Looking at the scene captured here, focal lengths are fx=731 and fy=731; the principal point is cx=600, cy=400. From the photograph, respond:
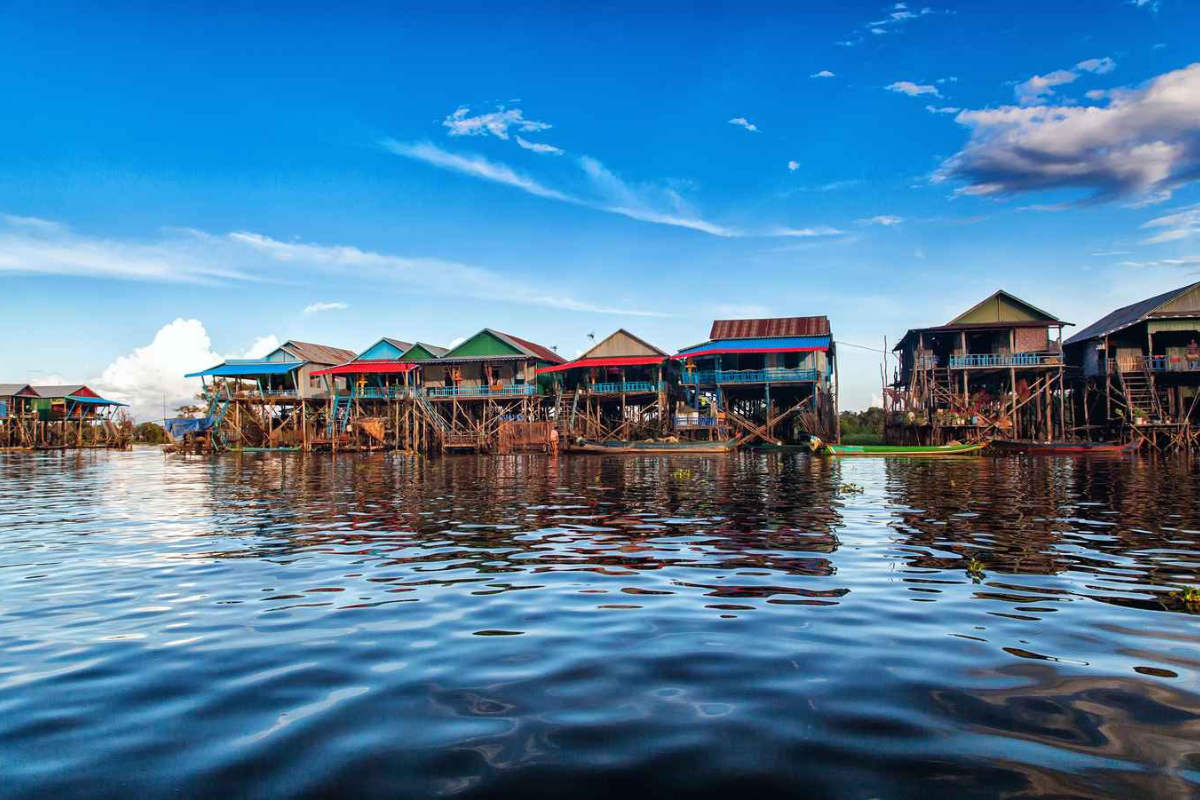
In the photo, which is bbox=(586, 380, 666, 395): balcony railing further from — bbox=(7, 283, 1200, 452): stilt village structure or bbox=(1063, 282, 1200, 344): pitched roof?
bbox=(1063, 282, 1200, 344): pitched roof

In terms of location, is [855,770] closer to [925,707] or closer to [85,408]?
[925,707]

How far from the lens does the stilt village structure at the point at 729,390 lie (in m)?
39.9

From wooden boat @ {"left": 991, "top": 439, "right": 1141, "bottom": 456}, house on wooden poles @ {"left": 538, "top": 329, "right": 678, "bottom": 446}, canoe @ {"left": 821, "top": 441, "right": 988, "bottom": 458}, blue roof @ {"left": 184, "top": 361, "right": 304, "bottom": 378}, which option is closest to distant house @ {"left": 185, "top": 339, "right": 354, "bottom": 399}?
blue roof @ {"left": 184, "top": 361, "right": 304, "bottom": 378}

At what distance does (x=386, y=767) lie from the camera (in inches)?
136

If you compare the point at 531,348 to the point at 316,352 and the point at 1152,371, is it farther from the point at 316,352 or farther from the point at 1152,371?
the point at 1152,371

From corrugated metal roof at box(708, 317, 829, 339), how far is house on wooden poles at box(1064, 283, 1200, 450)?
15215 mm

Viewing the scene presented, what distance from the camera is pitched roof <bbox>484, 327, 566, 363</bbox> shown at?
163ft

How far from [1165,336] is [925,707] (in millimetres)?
47603

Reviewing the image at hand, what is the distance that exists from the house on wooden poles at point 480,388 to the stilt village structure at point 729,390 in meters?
0.12

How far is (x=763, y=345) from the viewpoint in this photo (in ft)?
147

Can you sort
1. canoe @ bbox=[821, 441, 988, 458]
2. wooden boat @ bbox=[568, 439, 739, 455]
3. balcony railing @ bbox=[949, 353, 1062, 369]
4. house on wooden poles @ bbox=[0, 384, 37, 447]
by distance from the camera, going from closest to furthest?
canoe @ bbox=[821, 441, 988, 458], wooden boat @ bbox=[568, 439, 739, 455], balcony railing @ bbox=[949, 353, 1062, 369], house on wooden poles @ bbox=[0, 384, 37, 447]

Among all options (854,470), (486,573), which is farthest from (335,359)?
(486,573)

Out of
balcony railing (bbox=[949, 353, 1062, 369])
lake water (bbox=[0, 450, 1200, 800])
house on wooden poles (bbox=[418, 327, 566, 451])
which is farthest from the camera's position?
house on wooden poles (bbox=[418, 327, 566, 451])

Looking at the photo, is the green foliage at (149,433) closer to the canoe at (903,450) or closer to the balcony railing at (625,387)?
the balcony railing at (625,387)
